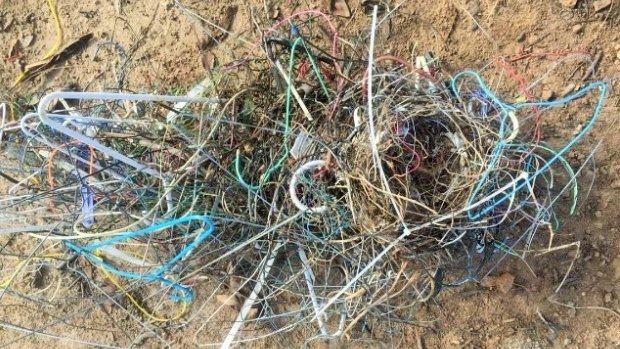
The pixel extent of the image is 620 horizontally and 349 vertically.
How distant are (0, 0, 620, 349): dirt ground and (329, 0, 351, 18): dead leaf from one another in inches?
0.7

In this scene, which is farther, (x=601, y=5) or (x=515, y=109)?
(x=601, y=5)

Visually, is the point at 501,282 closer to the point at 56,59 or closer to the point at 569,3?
the point at 569,3

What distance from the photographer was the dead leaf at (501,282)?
150cm

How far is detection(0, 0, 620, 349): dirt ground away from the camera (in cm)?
148

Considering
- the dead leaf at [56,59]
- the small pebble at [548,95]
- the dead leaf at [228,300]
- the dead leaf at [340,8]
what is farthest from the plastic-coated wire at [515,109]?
the dead leaf at [56,59]

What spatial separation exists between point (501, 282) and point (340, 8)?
0.78 m

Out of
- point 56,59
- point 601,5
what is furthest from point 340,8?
point 56,59

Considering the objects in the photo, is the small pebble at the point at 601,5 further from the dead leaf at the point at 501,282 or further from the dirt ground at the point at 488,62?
the dead leaf at the point at 501,282

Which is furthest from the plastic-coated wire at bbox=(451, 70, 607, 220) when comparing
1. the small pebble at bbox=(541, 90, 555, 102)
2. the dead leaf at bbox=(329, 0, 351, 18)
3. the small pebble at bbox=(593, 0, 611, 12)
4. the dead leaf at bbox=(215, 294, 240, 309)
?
the dead leaf at bbox=(215, 294, 240, 309)

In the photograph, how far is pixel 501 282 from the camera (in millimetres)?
1499

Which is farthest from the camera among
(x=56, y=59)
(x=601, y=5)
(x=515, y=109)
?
(x=56, y=59)

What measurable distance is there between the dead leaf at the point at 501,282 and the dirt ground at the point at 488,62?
0.01 meters

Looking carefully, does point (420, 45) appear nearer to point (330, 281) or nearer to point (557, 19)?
point (557, 19)

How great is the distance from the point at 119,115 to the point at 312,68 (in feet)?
1.67
